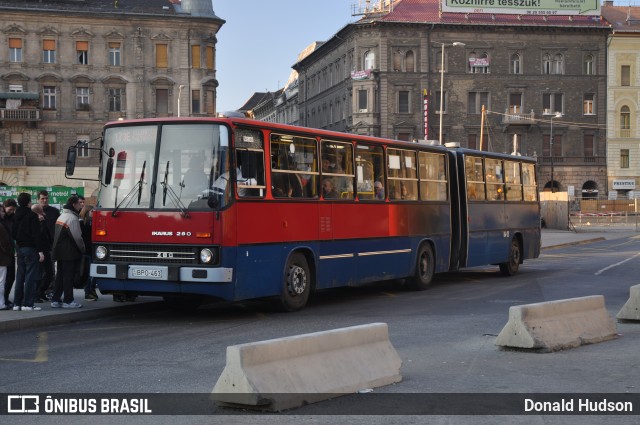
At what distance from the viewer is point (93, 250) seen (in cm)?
1562

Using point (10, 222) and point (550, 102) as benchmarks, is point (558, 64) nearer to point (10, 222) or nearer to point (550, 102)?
point (550, 102)

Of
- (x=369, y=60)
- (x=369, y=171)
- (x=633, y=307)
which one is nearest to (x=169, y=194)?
(x=369, y=171)

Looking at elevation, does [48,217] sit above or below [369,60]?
below

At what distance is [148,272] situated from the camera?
1496 cm

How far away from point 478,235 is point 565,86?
6359cm

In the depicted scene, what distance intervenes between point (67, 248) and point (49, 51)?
58.3 meters

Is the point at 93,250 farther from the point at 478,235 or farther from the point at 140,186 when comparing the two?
the point at 478,235

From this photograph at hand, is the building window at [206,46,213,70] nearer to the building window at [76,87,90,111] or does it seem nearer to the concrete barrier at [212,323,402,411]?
the building window at [76,87,90,111]

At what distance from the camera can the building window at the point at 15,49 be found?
70188 millimetres

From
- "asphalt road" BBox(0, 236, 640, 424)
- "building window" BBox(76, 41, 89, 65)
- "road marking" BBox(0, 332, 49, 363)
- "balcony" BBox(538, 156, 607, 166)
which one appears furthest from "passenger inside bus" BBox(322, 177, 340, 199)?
"balcony" BBox(538, 156, 607, 166)

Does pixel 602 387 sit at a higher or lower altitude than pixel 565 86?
lower

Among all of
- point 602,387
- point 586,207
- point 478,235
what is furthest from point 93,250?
point 586,207

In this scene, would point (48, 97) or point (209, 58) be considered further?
point (209, 58)

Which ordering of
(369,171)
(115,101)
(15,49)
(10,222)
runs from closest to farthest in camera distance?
(10,222)
(369,171)
(15,49)
(115,101)
